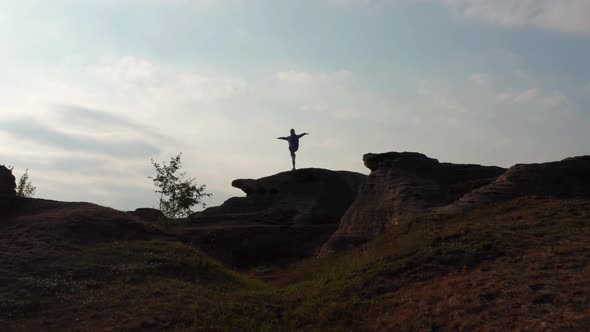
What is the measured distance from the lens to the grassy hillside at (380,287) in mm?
10430

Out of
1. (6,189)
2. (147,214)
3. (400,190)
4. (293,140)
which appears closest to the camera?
(400,190)

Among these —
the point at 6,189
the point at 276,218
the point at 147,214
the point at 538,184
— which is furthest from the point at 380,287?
the point at 147,214

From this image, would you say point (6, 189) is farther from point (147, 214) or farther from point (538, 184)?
point (538, 184)

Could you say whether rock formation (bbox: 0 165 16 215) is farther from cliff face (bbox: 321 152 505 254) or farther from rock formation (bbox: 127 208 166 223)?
cliff face (bbox: 321 152 505 254)

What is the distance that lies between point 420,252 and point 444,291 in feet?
10.0

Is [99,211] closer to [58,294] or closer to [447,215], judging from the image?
[58,294]

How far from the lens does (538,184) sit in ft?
63.8

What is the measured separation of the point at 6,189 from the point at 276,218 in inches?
594

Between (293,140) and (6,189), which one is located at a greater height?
(293,140)

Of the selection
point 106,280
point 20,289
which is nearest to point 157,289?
point 106,280

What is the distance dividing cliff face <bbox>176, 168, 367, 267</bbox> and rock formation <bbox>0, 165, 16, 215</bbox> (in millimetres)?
8176

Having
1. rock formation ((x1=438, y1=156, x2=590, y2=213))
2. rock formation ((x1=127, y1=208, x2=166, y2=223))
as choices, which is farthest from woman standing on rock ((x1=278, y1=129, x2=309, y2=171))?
rock formation ((x1=438, y1=156, x2=590, y2=213))

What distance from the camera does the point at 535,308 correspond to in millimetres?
9766

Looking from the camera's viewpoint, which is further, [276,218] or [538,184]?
[276,218]
